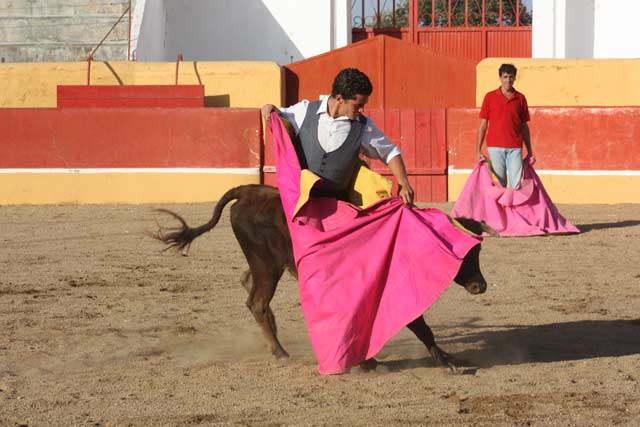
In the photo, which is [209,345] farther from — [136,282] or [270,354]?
[136,282]

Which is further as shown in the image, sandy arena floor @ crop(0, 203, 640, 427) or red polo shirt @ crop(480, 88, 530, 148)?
red polo shirt @ crop(480, 88, 530, 148)

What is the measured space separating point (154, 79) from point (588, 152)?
6.34m

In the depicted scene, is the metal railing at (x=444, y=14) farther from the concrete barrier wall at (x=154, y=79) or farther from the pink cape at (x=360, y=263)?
the pink cape at (x=360, y=263)

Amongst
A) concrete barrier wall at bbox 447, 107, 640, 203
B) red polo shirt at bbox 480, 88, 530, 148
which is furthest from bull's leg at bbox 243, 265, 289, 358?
concrete barrier wall at bbox 447, 107, 640, 203

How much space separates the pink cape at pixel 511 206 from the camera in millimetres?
10922

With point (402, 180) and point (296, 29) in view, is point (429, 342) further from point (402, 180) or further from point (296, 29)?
point (296, 29)

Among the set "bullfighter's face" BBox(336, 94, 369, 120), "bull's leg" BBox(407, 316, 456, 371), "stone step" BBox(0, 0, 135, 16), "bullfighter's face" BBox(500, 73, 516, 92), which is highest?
"stone step" BBox(0, 0, 135, 16)

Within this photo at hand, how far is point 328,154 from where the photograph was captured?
17.9 feet

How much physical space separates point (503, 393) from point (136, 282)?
406cm

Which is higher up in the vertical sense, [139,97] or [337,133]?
[139,97]

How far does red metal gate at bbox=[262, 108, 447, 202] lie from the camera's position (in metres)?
14.6

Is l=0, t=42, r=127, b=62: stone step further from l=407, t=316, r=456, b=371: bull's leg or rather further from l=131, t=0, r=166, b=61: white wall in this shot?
l=407, t=316, r=456, b=371: bull's leg

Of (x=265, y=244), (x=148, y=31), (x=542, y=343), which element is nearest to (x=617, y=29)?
(x=148, y=31)

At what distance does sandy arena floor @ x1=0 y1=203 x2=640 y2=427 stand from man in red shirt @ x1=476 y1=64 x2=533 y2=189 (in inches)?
38.5
